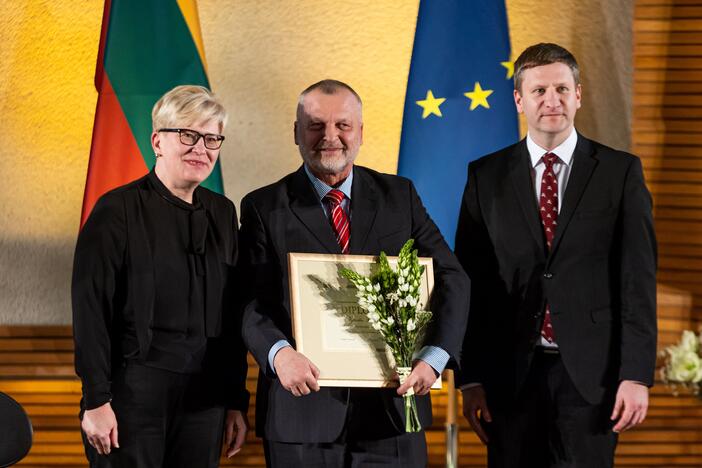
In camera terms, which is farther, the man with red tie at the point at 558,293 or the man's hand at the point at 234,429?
the man's hand at the point at 234,429

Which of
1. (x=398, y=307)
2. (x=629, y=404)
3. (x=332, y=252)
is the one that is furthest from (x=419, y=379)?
(x=629, y=404)

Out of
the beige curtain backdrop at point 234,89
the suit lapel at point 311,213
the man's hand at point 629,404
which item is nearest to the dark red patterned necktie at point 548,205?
the man's hand at point 629,404

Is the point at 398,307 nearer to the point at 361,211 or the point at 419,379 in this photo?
the point at 419,379

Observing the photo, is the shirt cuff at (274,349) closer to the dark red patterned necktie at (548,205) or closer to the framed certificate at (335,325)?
the framed certificate at (335,325)

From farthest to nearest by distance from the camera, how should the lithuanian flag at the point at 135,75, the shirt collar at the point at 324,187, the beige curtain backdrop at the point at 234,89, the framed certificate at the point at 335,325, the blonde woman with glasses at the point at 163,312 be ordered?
1. the beige curtain backdrop at the point at 234,89
2. the lithuanian flag at the point at 135,75
3. the shirt collar at the point at 324,187
4. the blonde woman with glasses at the point at 163,312
5. the framed certificate at the point at 335,325

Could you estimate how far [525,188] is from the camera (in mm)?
2654

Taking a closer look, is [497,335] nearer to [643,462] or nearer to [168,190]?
[168,190]

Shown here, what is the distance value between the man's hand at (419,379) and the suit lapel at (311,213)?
15.1 inches

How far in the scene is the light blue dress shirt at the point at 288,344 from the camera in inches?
90.2

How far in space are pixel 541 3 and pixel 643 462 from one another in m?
2.27

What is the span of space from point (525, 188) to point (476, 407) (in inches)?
26.5

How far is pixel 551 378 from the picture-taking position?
2.55 meters

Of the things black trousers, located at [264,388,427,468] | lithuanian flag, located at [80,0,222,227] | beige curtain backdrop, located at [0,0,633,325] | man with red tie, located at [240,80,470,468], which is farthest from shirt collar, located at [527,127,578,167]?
beige curtain backdrop, located at [0,0,633,325]

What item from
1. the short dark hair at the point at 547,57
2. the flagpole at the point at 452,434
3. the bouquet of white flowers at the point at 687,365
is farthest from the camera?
the flagpole at the point at 452,434
